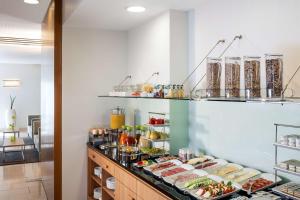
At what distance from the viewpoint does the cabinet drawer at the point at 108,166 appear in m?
2.62

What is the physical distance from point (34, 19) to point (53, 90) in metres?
1.36

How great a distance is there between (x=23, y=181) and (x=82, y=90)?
8.20 feet

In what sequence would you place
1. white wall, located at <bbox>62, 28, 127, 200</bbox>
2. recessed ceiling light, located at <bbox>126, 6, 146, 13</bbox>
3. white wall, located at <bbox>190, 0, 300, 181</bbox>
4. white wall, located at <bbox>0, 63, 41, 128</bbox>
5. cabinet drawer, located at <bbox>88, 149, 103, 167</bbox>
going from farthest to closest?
white wall, located at <bbox>0, 63, 41, 128</bbox> < white wall, located at <bbox>62, 28, 127, 200</bbox> < cabinet drawer, located at <bbox>88, 149, 103, 167</bbox> < recessed ceiling light, located at <bbox>126, 6, 146, 13</bbox> < white wall, located at <bbox>190, 0, 300, 181</bbox>

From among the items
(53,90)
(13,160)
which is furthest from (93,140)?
(13,160)

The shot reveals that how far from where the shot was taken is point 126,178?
7.64ft

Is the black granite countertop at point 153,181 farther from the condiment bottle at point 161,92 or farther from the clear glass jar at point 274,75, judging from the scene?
the clear glass jar at point 274,75

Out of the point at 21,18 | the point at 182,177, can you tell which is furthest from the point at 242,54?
the point at 21,18

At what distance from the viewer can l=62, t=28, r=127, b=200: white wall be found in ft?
10.7

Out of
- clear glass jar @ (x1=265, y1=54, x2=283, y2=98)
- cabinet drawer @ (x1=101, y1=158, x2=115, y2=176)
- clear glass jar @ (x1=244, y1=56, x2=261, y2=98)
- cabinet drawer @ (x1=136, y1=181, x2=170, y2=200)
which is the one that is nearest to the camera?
clear glass jar @ (x1=265, y1=54, x2=283, y2=98)

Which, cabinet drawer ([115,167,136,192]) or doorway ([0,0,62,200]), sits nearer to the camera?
cabinet drawer ([115,167,136,192])

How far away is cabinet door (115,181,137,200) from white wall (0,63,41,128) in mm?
9106

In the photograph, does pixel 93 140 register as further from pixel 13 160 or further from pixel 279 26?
pixel 13 160

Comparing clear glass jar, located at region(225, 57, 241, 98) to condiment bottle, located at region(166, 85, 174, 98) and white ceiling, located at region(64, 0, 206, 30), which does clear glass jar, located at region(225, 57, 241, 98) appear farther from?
white ceiling, located at region(64, 0, 206, 30)

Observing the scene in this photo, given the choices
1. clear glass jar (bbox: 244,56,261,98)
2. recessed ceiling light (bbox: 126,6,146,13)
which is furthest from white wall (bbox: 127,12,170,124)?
clear glass jar (bbox: 244,56,261,98)
